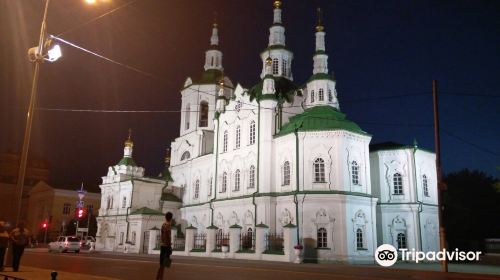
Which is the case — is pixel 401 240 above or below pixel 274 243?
above

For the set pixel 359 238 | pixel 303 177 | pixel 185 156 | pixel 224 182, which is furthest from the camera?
pixel 185 156

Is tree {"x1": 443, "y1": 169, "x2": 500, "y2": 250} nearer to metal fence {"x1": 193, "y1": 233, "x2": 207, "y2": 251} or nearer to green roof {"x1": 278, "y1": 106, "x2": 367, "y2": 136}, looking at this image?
green roof {"x1": 278, "y1": 106, "x2": 367, "y2": 136}

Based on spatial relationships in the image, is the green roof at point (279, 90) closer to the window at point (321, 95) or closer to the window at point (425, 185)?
the window at point (321, 95)

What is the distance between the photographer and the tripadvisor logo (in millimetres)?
28766

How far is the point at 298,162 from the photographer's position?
32125 mm

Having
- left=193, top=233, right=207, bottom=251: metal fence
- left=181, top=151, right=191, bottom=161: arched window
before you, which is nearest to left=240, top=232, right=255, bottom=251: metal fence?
left=193, top=233, right=207, bottom=251: metal fence

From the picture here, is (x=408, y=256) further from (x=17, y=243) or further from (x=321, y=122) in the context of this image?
(x=17, y=243)

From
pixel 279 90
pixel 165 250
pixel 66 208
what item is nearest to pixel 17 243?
pixel 165 250

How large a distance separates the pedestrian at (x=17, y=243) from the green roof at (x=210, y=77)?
34.0 meters

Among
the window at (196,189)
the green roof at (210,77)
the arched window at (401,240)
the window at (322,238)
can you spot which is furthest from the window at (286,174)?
the green roof at (210,77)

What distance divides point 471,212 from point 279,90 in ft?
82.8

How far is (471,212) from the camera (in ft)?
152

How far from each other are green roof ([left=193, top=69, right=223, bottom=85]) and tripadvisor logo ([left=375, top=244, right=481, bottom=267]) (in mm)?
26077

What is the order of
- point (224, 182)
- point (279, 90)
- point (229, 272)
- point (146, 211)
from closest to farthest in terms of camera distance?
1. point (229, 272)
2. point (279, 90)
3. point (224, 182)
4. point (146, 211)
